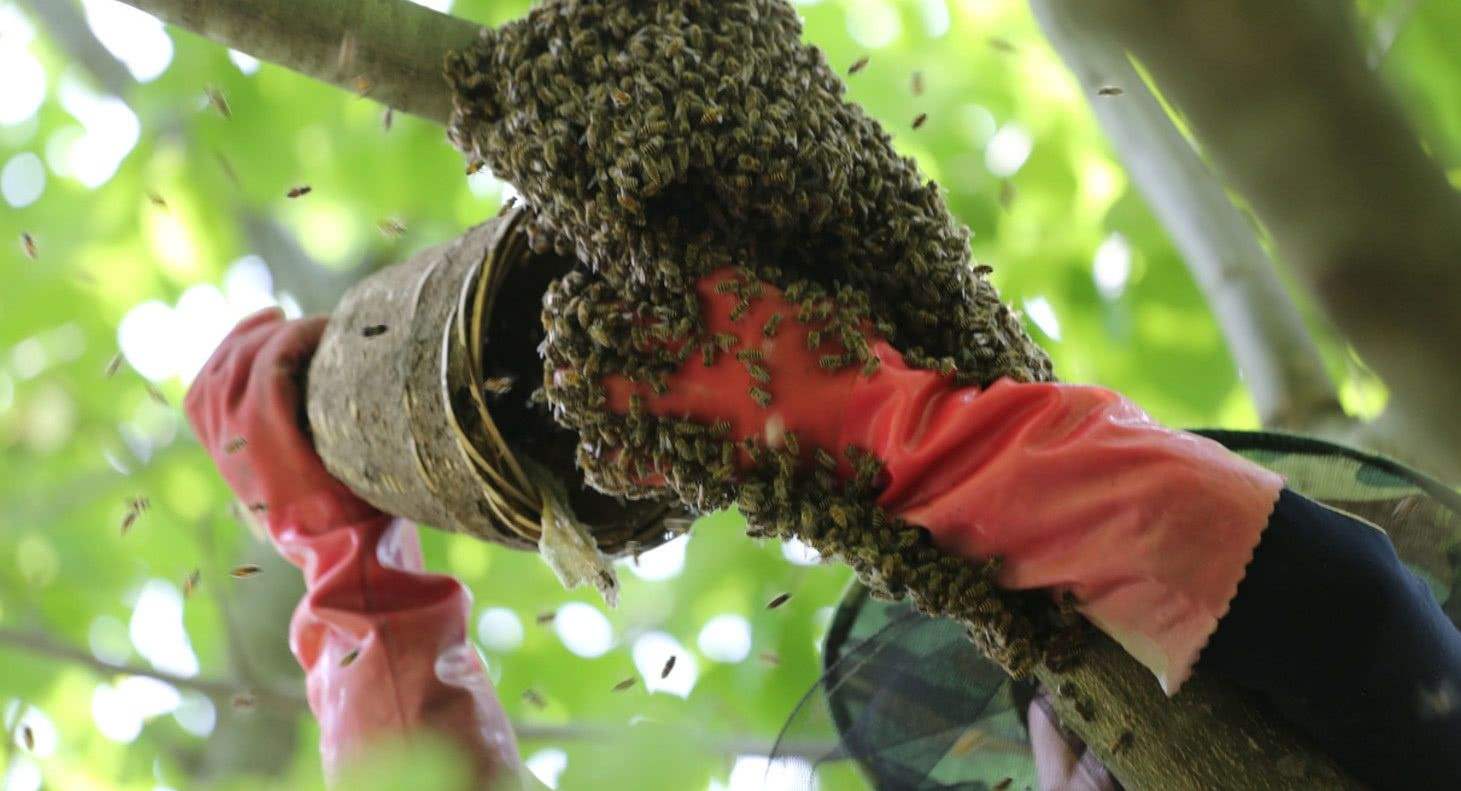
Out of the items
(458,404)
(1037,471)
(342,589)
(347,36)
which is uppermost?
(347,36)

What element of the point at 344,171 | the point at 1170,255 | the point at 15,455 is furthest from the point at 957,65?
the point at 15,455

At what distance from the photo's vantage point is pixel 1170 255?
2170 mm

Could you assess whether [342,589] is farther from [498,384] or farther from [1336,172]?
[1336,172]

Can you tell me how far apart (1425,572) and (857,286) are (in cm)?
79

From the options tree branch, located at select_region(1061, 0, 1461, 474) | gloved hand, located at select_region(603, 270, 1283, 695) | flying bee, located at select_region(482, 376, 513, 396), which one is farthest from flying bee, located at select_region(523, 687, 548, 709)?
tree branch, located at select_region(1061, 0, 1461, 474)

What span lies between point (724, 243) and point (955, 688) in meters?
0.66

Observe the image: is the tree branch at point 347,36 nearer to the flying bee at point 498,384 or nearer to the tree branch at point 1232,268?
the flying bee at point 498,384

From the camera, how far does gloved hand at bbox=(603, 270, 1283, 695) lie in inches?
36.7

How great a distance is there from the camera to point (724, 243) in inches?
43.2

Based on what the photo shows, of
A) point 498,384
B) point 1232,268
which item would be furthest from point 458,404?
point 1232,268

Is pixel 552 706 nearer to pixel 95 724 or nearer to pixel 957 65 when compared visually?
pixel 95 724

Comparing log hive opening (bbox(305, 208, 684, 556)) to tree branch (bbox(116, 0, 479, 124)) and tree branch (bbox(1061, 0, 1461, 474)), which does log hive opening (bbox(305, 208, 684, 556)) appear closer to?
tree branch (bbox(116, 0, 479, 124))

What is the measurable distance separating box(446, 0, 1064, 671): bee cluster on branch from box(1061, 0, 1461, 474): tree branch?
0.32 meters

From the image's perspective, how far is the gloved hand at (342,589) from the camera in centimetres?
151
